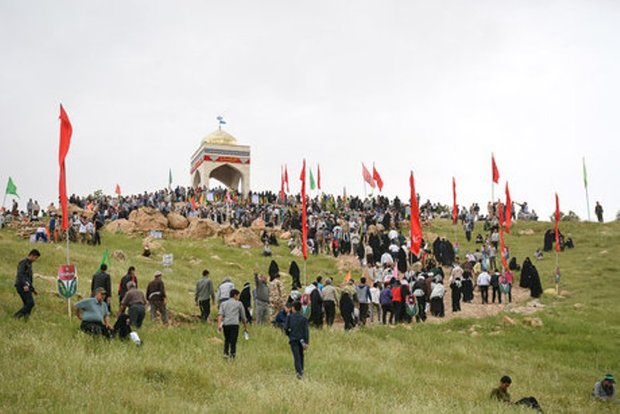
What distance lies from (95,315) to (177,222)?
26463 mm

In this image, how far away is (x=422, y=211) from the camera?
147 feet

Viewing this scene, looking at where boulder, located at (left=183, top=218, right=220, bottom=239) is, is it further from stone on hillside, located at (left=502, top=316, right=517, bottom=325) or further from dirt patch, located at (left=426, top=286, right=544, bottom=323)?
stone on hillside, located at (left=502, top=316, right=517, bottom=325)

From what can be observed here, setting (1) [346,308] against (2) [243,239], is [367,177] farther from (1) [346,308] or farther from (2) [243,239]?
(1) [346,308]

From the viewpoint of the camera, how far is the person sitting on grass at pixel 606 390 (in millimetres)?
11578

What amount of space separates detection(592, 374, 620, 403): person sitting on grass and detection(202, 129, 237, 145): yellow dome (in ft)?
173

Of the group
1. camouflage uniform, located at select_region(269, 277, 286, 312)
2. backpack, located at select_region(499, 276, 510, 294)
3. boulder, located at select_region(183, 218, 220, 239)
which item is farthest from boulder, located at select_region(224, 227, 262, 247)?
backpack, located at select_region(499, 276, 510, 294)

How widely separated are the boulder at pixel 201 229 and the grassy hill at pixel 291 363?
11639 mm

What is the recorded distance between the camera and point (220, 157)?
199ft

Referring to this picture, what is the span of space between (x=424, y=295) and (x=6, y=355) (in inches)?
541

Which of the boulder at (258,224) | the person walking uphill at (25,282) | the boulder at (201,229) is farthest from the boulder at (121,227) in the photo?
the person walking uphill at (25,282)

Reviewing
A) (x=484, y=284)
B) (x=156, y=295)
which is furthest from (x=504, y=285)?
Answer: (x=156, y=295)

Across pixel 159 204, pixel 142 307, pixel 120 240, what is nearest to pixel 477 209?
pixel 159 204

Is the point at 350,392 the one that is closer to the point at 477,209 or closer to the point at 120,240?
the point at 120,240

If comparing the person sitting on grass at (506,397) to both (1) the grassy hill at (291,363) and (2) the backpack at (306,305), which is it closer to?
(1) the grassy hill at (291,363)
